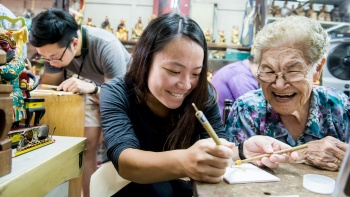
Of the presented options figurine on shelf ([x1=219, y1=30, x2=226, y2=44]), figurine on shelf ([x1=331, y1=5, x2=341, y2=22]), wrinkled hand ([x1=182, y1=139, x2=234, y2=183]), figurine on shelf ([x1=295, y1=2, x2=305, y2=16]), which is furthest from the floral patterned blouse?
figurine on shelf ([x1=331, y1=5, x2=341, y2=22])

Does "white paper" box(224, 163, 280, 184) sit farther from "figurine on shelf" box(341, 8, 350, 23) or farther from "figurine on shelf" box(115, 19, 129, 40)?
"figurine on shelf" box(341, 8, 350, 23)

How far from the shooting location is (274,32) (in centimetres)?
121

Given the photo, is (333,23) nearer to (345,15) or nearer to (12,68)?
(345,15)

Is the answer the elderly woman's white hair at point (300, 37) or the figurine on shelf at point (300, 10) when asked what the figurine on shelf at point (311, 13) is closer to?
the figurine on shelf at point (300, 10)

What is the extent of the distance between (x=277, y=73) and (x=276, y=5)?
3597 mm

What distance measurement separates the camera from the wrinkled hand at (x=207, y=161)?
0.77 meters

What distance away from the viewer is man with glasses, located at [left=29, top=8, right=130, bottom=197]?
6.27 feet

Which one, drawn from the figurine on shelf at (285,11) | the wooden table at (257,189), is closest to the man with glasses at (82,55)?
the wooden table at (257,189)

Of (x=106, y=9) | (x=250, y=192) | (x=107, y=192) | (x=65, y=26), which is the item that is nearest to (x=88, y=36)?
(x=65, y=26)

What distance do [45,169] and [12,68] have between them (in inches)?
13.7

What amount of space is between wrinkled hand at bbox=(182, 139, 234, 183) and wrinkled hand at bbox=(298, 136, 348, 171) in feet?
1.38

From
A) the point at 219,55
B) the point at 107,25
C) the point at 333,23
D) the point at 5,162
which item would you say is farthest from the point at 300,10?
the point at 5,162

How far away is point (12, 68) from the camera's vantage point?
0.93 meters

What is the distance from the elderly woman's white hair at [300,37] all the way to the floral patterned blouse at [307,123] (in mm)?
236
